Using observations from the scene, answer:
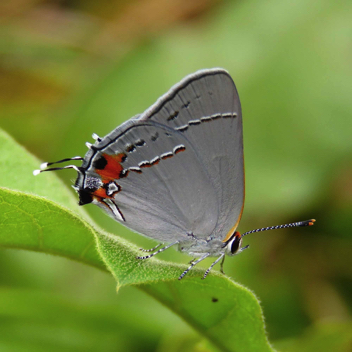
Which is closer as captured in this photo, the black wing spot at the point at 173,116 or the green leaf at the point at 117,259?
the green leaf at the point at 117,259

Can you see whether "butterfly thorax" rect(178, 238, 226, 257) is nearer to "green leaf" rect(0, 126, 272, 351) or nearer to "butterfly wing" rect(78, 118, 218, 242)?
"butterfly wing" rect(78, 118, 218, 242)

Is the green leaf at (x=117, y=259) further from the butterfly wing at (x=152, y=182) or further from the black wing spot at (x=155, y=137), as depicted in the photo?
the black wing spot at (x=155, y=137)

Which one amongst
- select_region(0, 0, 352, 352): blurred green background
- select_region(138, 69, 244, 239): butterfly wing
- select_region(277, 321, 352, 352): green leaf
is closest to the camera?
select_region(138, 69, 244, 239): butterfly wing

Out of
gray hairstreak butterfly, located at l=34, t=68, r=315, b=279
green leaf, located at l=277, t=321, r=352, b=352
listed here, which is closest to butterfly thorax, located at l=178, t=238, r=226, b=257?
gray hairstreak butterfly, located at l=34, t=68, r=315, b=279

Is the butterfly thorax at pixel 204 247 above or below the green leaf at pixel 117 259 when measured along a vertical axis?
below

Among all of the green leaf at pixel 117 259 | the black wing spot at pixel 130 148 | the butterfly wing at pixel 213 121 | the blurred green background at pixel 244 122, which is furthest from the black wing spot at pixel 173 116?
the blurred green background at pixel 244 122

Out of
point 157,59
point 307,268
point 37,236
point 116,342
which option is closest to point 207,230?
point 116,342

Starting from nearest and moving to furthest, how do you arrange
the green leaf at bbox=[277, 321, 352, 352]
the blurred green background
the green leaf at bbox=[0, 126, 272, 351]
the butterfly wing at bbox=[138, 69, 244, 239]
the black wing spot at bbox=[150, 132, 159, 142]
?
the green leaf at bbox=[0, 126, 272, 351] < the butterfly wing at bbox=[138, 69, 244, 239] < the black wing spot at bbox=[150, 132, 159, 142] < the green leaf at bbox=[277, 321, 352, 352] < the blurred green background
